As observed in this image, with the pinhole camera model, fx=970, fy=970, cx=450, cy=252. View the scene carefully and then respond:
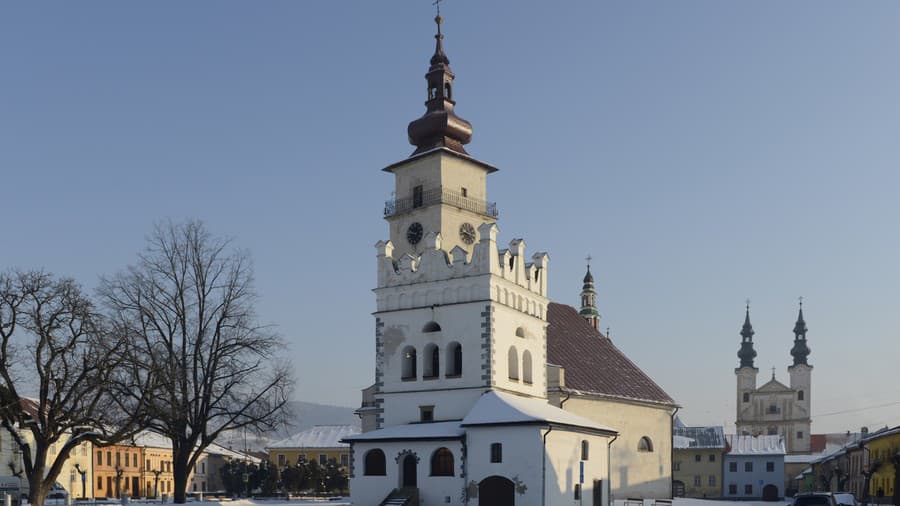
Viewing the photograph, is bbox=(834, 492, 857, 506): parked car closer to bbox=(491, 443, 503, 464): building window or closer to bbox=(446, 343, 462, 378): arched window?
bbox=(491, 443, 503, 464): building window

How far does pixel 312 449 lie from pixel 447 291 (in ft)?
198

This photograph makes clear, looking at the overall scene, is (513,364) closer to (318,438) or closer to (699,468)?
(699,468)

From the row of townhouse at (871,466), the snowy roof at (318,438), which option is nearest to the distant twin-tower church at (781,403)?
the row of townhouse at (871,466)

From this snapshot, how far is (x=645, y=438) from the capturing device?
2105 inches

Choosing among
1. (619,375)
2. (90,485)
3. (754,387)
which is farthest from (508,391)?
(754,387)

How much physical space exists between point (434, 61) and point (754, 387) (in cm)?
10743

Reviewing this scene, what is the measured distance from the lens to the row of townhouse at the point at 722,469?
9288cm

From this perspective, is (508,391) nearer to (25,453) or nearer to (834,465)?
(25,453)

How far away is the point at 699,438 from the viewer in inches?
3728

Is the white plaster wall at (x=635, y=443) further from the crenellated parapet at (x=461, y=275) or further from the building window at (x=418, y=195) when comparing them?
the building window at (x=418, y=195)

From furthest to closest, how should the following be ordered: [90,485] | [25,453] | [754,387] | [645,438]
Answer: [754,387] → [90,485] → [645,438] → [25,453]

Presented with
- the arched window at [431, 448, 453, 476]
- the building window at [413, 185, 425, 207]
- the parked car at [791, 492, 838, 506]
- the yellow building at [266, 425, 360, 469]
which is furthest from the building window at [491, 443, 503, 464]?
the yellow building at [266, 425, 360, 469]

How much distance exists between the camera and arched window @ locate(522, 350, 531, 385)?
45.2 m

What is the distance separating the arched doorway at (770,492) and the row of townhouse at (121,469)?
5342 cm
